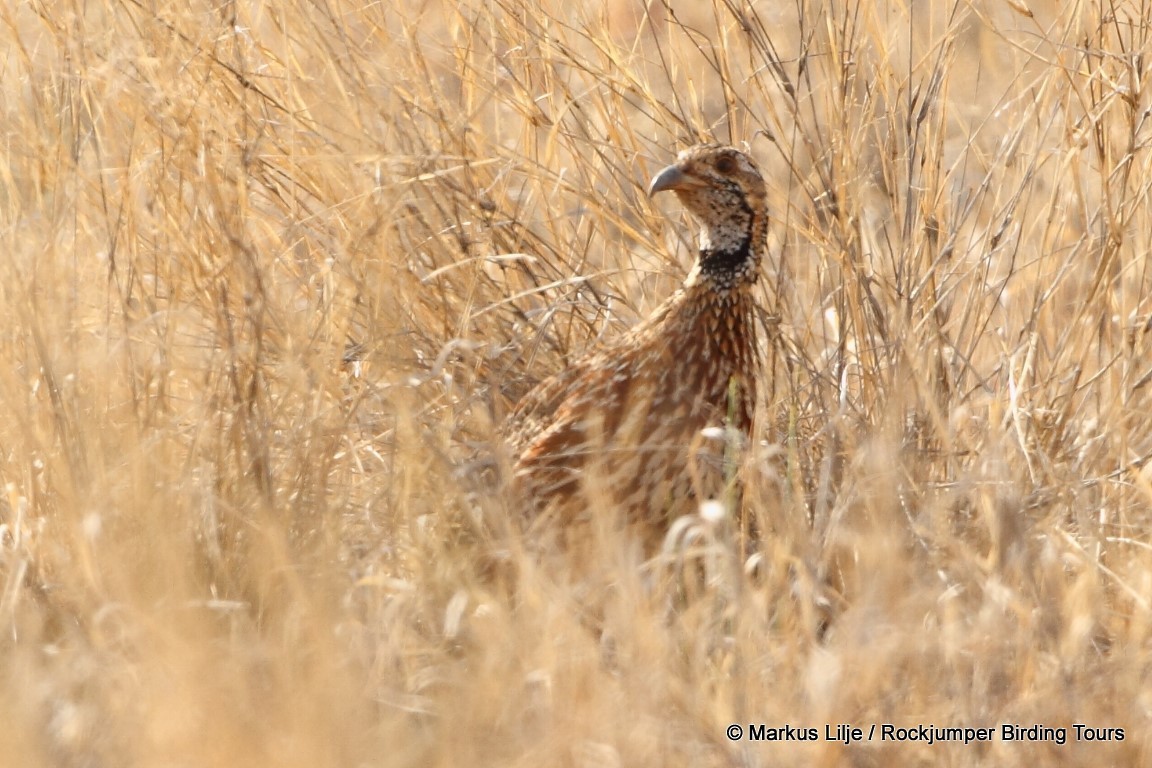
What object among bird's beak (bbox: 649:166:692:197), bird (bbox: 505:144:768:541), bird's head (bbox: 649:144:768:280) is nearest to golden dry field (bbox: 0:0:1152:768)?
bird (bbox: 505:144:768:541)

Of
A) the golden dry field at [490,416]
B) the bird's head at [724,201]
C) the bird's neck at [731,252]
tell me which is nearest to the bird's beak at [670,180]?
the bird's head at [724,201]

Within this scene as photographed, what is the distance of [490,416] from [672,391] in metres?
0.60

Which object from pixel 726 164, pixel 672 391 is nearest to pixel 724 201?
pixel 726 164

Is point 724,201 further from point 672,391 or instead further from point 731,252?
point 672,391

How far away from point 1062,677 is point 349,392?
201 cm

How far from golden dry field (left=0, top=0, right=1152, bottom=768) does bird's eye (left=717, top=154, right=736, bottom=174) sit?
0.32 m

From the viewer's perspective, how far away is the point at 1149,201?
175 inches

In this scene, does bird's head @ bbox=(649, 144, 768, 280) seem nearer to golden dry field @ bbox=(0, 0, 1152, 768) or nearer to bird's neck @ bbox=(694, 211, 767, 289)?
bird's neck @ bbox=(694, 211, 767, 289)

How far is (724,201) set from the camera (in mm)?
4121

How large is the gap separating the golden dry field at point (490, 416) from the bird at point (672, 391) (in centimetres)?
15

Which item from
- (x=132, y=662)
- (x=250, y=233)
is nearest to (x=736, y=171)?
(x=250, y=233)

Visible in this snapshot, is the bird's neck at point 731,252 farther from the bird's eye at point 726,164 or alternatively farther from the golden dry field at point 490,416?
the golden dry field at point 490,416

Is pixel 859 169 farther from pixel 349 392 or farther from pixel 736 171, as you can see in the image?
pixel 349 392

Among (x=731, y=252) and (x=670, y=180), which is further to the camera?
(x=731, y=252)
